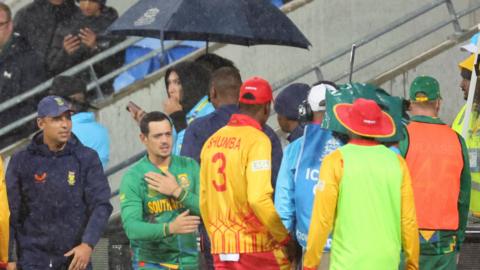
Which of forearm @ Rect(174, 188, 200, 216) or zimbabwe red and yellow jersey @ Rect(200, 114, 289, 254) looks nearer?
zimbabwe red and yellow jersey @ Rect(200, 114, 289, 254)

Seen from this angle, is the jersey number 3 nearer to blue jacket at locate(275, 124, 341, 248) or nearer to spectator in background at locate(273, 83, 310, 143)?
blue jacket at locate(275, 124, 341, 248)

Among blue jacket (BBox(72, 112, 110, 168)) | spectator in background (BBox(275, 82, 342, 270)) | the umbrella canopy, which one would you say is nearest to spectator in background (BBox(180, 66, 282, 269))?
spectator in background (BBox(275, 82, 342, 270))

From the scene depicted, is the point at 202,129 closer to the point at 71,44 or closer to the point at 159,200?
the point at 159,200

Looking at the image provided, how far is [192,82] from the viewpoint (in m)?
12.0

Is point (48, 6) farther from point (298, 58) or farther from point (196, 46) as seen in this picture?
point (298, 58)

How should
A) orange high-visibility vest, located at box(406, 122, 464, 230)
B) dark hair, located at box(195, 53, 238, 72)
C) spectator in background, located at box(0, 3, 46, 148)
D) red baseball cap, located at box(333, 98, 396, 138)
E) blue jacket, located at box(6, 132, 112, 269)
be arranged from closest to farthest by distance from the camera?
red baseball cap, located at box(333, 98, 396, 138) < orange high-visibility vest, located at box(406, 122, 464, 230) < blue jacket, located at box(6, 132, 112, 269) < dark hair, located at box(195, 53, 238, 72) < spectator in background, located at box(0, 3, 46, 148)

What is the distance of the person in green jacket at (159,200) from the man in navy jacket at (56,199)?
441mm

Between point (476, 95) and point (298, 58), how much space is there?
470 centimetres

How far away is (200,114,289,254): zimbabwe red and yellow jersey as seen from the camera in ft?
30.9

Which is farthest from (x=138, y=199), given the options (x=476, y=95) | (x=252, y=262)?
(x=476, y=95)

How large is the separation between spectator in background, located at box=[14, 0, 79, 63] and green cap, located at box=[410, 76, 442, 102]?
18.2 feet

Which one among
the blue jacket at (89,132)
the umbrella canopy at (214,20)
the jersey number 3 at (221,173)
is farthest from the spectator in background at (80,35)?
the jersey number 3 at (221,173)

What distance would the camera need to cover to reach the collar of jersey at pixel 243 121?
9.63m

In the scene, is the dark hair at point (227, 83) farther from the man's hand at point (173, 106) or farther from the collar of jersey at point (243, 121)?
the man's hand at point (173, 106)
